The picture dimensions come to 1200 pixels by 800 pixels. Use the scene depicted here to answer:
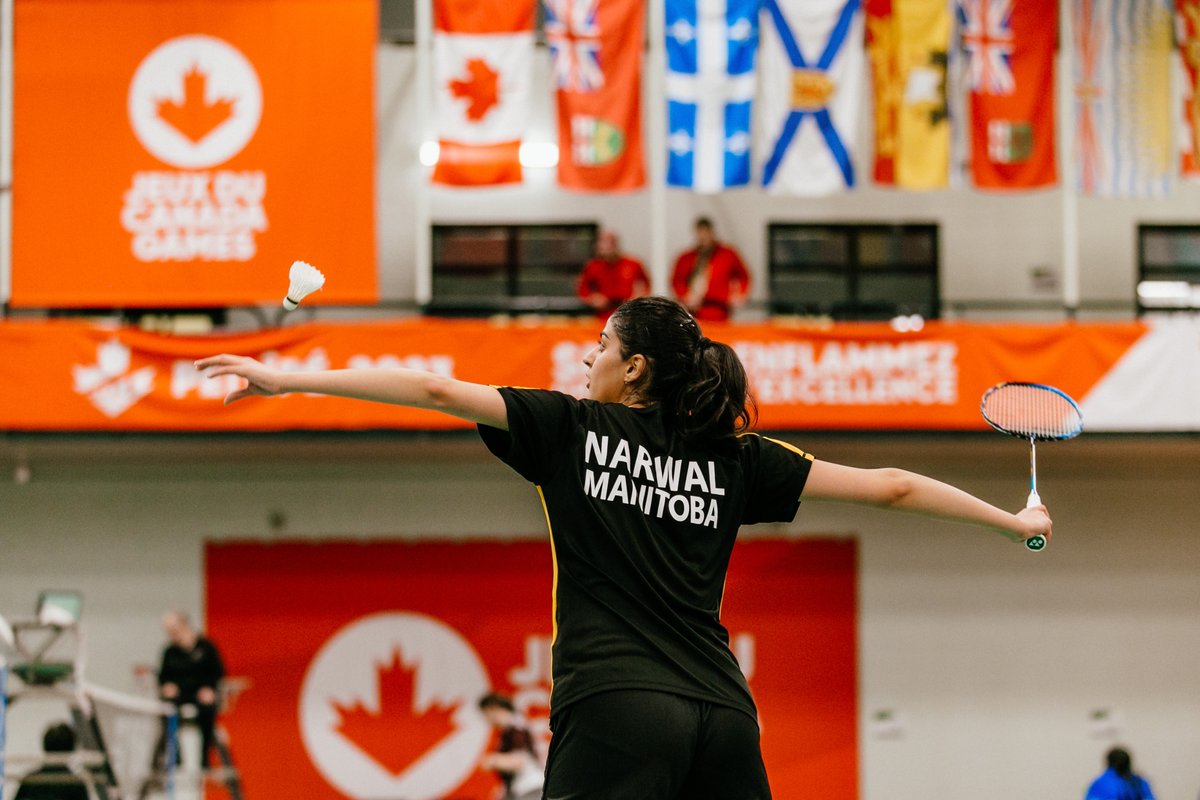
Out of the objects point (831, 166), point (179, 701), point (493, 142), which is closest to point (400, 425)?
point (493, 142)

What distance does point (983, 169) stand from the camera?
12.2 meters

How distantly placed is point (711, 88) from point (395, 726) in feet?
21.9

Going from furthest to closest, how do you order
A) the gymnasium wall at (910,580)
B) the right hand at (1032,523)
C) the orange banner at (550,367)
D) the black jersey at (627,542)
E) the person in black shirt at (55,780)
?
the gymnasium wall at (910,580)
the orange banner at (550,367)
the person in black shirt at (55,780)
the right hand at (1032,523)
the black jersey at (627,542)

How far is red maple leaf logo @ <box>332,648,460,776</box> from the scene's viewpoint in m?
13.0

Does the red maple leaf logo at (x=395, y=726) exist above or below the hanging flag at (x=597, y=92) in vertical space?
below

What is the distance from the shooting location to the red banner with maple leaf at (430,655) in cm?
1300

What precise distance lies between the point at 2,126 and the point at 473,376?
5272 millimetres

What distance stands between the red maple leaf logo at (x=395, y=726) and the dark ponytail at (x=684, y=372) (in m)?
10.7

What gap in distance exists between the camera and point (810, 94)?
12.1 meters

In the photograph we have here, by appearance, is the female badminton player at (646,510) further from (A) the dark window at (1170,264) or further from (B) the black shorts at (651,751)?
(A) the dark window at (1170,264)

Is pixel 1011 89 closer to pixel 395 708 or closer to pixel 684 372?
pixel 395 708

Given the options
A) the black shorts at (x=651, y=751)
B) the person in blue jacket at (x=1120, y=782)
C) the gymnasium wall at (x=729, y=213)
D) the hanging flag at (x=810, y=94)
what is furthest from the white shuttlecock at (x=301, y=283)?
the gymnasium wall at (x=729, y=213)

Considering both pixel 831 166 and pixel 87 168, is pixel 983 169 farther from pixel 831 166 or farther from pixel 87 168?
pixel 87 168

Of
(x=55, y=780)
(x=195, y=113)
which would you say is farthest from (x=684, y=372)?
(x=195, y=113)
